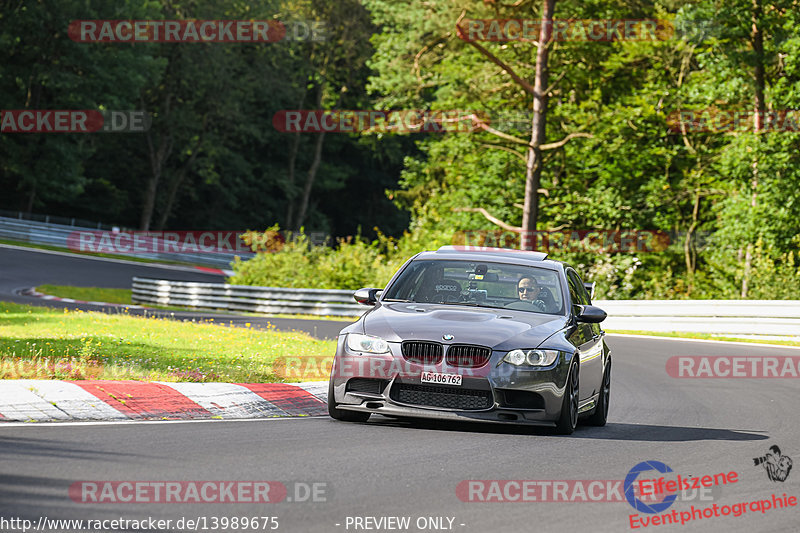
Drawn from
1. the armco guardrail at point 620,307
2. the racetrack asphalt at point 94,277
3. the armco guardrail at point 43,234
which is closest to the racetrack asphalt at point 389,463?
the armco guardrail at point 620,307

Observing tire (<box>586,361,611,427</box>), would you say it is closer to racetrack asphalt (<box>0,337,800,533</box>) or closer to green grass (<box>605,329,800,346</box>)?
racetrack asphalt (<box>0,337,800,533</box>)

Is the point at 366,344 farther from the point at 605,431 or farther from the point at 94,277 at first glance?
the point at 94,277

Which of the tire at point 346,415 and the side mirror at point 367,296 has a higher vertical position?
the side mirror at point 367,296

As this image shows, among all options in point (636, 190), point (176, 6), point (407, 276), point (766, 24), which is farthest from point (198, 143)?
point (407, 276)

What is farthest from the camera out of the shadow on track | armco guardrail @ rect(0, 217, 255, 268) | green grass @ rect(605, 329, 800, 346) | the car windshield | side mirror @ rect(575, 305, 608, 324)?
armco guardrail @ rect(0, 217, 255, 268)

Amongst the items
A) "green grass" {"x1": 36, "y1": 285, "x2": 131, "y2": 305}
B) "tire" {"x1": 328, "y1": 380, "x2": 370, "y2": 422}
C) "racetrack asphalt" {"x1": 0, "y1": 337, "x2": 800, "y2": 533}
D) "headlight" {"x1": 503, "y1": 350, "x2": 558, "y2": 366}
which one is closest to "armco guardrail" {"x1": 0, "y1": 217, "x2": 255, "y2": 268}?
"green grass" {"x1": 36, "y1": 285, "x2": 131, "y2": 305}

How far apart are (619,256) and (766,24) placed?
31.2 ft

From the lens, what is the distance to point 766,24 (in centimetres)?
3322

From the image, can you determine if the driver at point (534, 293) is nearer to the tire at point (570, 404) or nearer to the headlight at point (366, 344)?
the tire at point (570, 404)

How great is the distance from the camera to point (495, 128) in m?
43.1

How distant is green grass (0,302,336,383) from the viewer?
39.1ft

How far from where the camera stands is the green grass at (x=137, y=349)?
11.9 metres

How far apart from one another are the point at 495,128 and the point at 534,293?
3255 cm

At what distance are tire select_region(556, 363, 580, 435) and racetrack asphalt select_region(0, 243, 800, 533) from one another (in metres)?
0.10
